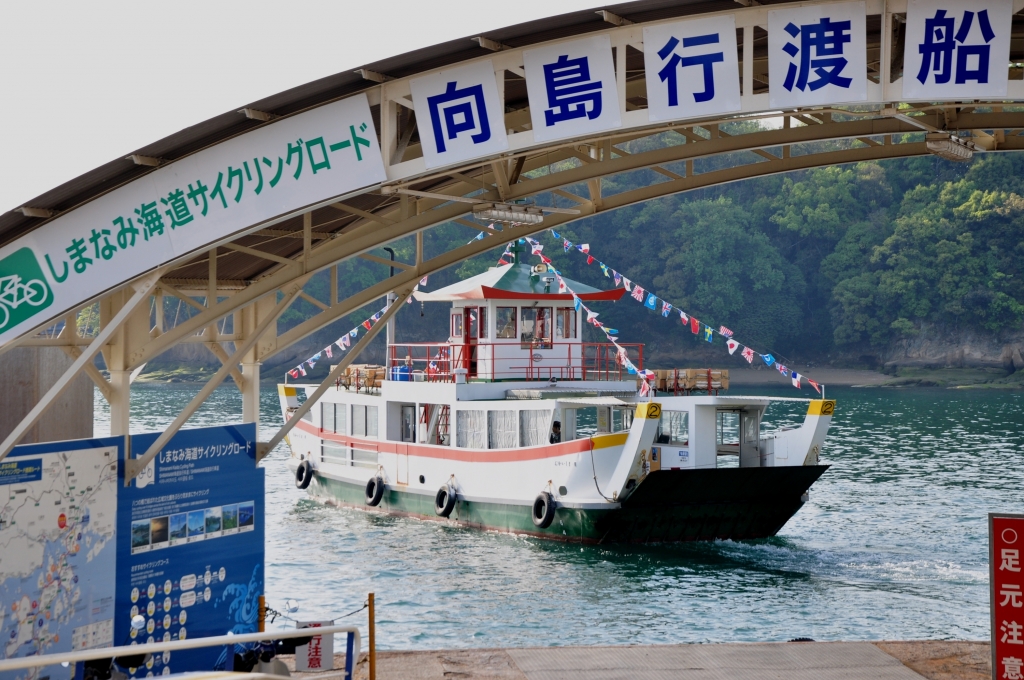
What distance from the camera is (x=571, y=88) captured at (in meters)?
8.66

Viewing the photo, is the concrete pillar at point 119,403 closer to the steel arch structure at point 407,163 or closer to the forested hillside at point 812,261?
the steel arch structure at point 407,163

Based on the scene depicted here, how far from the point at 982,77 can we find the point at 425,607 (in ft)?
41.3

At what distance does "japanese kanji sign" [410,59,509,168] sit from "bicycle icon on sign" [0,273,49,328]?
301 cm

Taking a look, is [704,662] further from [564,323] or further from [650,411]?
[564,323]

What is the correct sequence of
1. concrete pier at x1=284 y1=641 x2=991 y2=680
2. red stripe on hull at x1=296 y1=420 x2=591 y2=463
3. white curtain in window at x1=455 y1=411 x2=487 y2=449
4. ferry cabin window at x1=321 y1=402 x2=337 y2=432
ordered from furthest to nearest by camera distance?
ferry cabin window at x1=321 y1=402 x2=337 y2=432 < white curtain in window at x1=455 y1=411 x2=487 y2=449 < red stripe on hull at x1=296 y1=420 x2=591 y2=463 < concrete pier at x1=284 y1=641 x2=991 y2=680

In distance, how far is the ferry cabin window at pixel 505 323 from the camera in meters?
27.2

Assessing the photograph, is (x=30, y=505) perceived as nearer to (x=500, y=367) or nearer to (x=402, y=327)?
(x=500, y=367)

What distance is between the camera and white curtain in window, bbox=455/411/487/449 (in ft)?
81.3

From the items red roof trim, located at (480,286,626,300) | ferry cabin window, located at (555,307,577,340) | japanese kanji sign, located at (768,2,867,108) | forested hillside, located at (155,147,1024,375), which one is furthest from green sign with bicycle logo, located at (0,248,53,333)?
forested hillside, located at (155,147,1024,375)

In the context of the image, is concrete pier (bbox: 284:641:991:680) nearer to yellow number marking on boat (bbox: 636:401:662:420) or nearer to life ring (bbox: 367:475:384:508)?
yellow number marking on boat (bbox: 636:401:662:420)

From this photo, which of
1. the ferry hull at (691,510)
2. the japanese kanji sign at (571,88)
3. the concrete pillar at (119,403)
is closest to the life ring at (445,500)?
the ferry hull at (691,510)

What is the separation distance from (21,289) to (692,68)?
5140 mm

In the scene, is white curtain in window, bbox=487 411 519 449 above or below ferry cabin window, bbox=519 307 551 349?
below

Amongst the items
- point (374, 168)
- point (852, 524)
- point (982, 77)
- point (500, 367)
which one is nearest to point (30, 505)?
point (374, 168)
